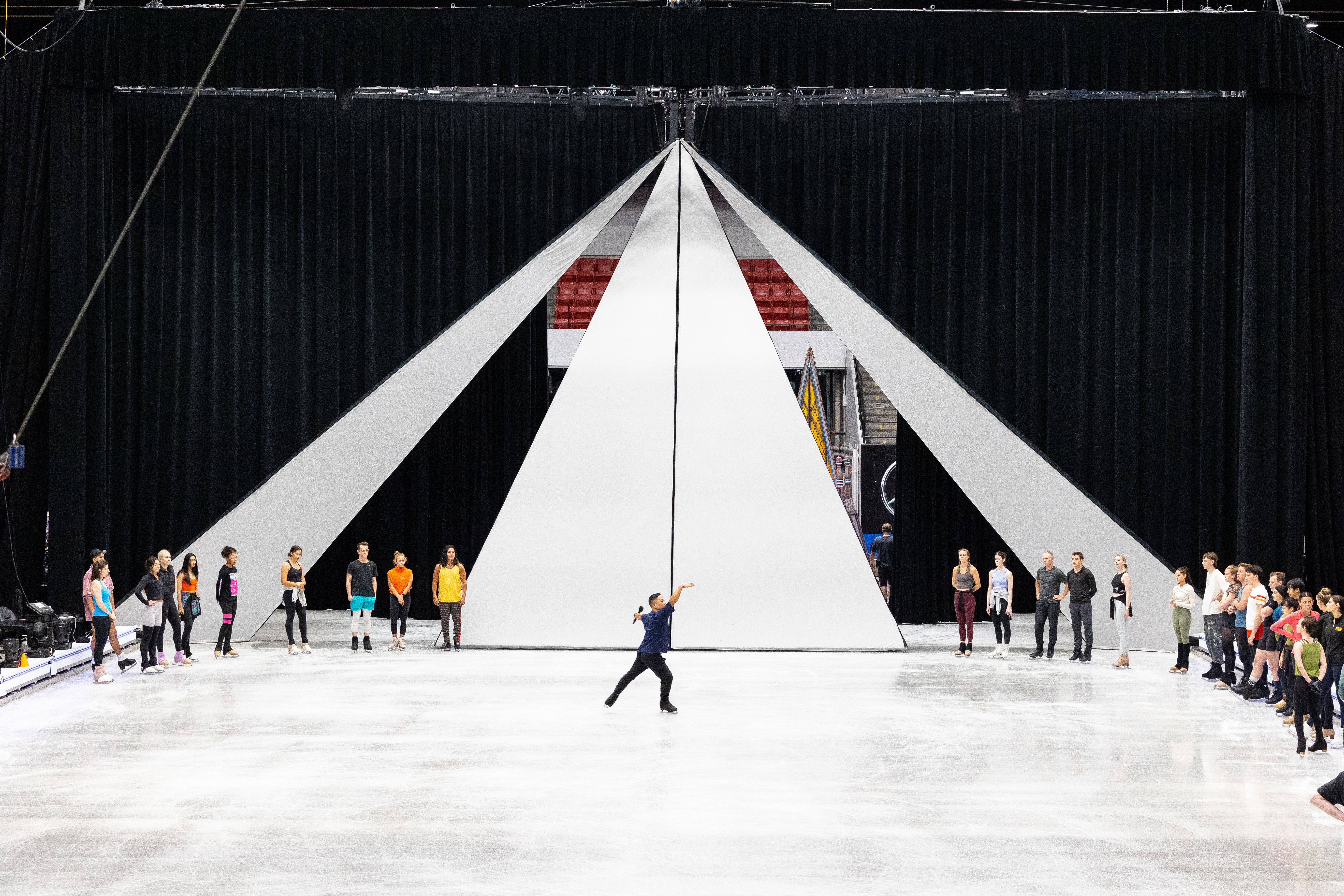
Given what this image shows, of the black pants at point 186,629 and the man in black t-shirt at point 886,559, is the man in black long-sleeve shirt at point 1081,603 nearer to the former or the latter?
the man in black t-shirt at point 886,559

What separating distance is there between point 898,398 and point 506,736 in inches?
237

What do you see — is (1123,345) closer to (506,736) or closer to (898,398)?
(898,398)

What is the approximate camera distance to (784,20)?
12148 millimetres

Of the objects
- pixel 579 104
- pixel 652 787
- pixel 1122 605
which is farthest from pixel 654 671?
pixel 579 104

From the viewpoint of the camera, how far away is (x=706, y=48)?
12172 millimetres

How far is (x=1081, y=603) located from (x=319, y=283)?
897cm

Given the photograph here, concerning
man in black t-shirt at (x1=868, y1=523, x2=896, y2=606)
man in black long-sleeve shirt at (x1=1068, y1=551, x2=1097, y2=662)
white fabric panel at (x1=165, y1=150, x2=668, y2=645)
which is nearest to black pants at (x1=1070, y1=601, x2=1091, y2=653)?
man in black long-sleeve shirt at (x1=1068, y1=551, x2=1097, y2=662)

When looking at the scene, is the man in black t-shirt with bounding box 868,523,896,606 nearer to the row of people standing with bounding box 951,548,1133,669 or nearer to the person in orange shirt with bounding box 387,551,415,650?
the row of people standing with bounding box 951,548,1133,669

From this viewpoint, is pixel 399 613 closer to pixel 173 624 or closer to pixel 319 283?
pixel 173 624

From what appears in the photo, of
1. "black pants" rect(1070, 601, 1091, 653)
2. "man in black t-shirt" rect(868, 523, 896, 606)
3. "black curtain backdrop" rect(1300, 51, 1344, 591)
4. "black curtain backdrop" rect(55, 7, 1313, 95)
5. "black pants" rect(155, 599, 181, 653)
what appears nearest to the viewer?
"black pants" rect(155, 599, 181, 653)

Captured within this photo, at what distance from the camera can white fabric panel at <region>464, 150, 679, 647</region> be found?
1204cm

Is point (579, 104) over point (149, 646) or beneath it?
over

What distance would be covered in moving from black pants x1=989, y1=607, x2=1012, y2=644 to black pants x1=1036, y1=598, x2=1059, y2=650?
0.28m

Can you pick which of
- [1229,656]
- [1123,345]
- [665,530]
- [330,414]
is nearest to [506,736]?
[665,530]
